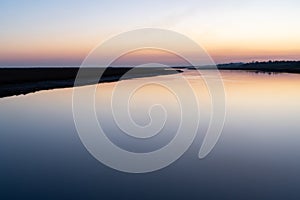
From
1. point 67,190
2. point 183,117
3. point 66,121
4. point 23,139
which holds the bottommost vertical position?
point 67,190

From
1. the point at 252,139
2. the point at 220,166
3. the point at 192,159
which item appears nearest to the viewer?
the point at 220,166

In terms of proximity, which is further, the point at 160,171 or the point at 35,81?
the point at 35,81

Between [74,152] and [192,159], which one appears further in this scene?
[74,152]

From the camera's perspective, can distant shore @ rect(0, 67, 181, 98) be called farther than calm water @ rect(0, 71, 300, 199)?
Yes

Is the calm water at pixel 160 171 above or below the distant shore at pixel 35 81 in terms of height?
below

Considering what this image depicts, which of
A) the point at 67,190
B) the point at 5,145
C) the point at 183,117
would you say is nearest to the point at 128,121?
the point at 183,117

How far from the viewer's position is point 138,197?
6.78 meters

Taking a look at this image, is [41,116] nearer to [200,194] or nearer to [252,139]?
[252,139]

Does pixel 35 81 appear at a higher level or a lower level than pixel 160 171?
higher

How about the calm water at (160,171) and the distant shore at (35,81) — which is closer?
the calm water at (160,171)

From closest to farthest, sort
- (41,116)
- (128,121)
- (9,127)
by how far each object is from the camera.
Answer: (9,127)
(128,121)
(41,116)

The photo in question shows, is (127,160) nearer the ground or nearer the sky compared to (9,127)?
nearer the ground

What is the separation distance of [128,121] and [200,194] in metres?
9.44

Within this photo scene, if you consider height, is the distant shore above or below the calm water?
above
